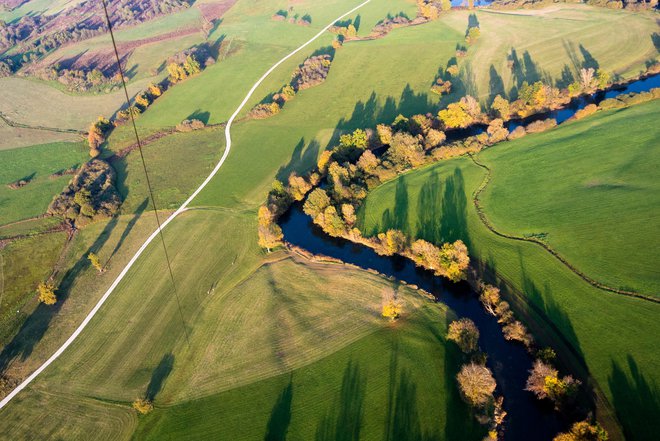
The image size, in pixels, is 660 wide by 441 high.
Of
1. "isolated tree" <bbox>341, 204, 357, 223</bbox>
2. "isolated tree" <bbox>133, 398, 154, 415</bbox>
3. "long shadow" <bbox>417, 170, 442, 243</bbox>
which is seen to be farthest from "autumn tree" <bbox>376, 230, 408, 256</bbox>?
"isolated tree" <bbox>133, 398, 154, 415</bbox>

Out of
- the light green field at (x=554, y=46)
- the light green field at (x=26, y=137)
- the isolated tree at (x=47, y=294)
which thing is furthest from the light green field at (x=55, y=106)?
the light green field at (x=554, y=46)

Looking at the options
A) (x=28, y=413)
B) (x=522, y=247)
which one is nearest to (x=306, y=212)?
(x=522, y=247)

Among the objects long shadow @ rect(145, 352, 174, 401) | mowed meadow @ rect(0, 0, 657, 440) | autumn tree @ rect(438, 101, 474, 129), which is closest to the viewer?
mowed meadow @ rect(0, 0, 657, 440)

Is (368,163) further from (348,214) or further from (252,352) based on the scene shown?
(252,352)

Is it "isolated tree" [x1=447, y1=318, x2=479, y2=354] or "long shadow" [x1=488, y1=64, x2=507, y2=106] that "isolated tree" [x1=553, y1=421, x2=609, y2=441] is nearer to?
"isolated tree" [x1=447, y1=318, x2=479, y2=354]

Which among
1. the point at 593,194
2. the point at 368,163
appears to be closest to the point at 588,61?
the point at 593,194

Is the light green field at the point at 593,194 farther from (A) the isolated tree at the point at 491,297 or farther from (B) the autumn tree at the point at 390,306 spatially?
(B) the autumn tree at the point at 390,306

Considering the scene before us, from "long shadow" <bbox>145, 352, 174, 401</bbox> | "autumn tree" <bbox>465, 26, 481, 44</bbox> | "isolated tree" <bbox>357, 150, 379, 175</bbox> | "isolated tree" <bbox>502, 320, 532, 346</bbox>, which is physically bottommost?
"long shadow" <bbox>145, 352, 174, 401</bbox>
